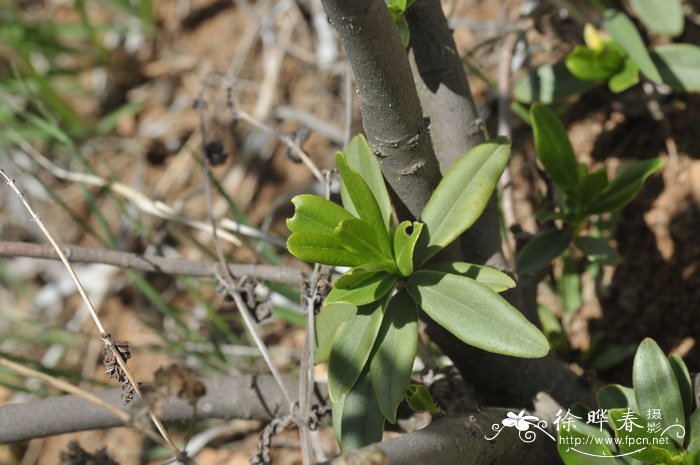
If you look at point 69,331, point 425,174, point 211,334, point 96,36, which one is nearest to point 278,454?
point 211,334

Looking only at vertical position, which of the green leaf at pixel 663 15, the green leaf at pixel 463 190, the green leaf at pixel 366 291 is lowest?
the green leaf at pixel 366 291

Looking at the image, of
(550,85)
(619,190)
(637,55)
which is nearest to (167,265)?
(619,190)

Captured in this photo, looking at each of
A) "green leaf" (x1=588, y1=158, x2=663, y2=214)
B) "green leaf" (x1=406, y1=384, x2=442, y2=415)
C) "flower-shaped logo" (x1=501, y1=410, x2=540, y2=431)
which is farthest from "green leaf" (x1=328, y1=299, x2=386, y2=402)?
"green leaf" (x1=588, y1=158, x2=663, y2=214)

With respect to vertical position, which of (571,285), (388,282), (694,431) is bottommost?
(571,285)

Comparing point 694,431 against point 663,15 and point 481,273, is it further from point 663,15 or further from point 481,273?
point 663,15

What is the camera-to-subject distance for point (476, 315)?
3.74 feet

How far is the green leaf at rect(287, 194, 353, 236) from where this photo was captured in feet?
3.87

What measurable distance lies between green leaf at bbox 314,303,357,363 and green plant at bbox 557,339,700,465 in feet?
1.41

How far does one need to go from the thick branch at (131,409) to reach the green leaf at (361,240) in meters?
0.42

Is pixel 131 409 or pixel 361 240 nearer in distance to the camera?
pixel 361 240

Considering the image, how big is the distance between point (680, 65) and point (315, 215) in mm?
1124

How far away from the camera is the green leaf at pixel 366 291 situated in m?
1.17

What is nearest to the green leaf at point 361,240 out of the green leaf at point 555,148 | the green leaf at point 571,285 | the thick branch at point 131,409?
the thick branch at point 131,409

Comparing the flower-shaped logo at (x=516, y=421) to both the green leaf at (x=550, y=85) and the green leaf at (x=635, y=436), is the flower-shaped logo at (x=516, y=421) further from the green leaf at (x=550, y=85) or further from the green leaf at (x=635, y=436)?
the green leaf at (x=550, y=85)
